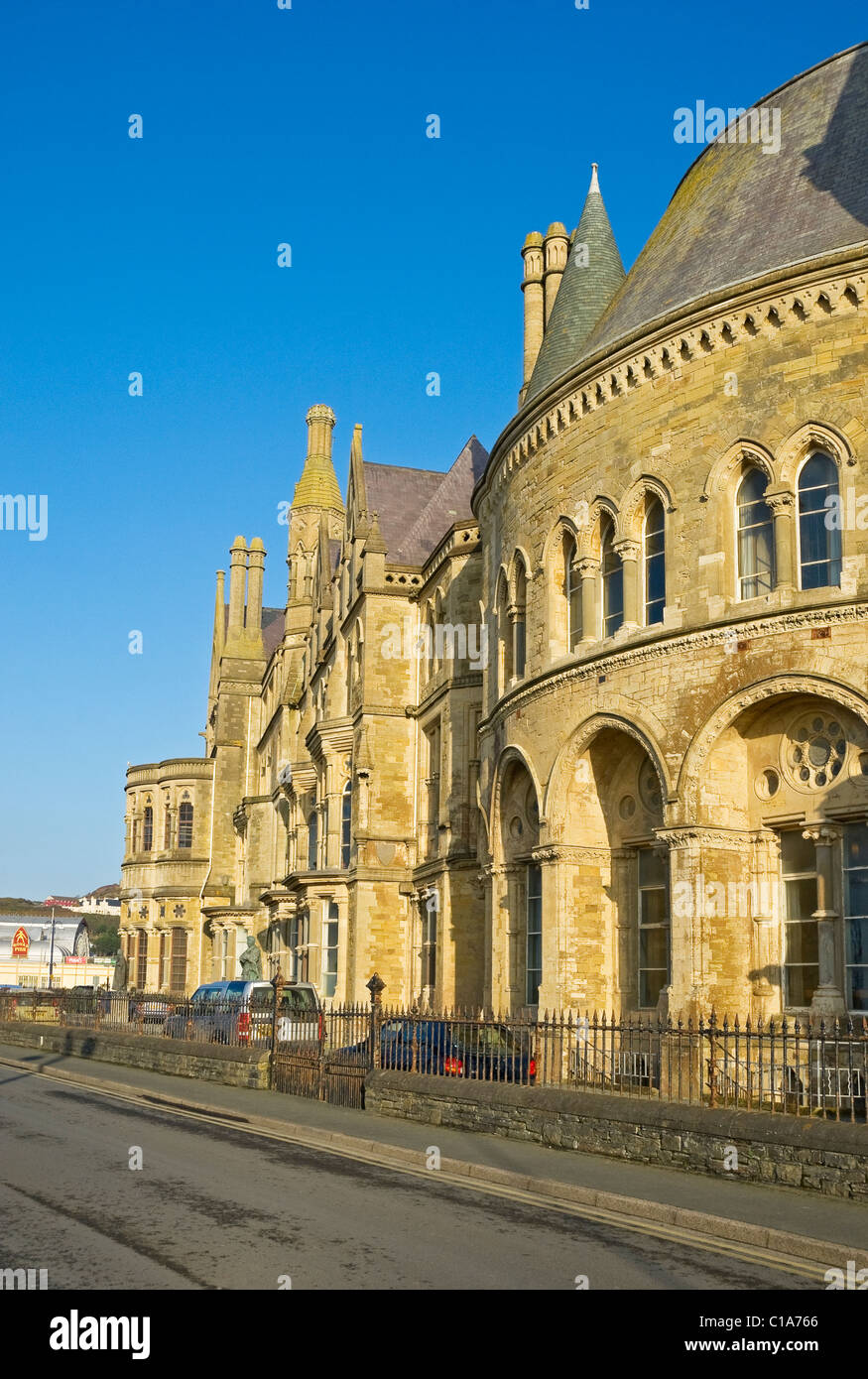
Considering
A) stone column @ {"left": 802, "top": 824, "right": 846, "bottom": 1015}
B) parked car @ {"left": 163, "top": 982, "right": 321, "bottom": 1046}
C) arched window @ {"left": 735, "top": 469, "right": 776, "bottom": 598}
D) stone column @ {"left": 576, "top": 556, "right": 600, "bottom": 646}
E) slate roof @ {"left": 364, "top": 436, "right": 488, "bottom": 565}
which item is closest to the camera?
stone column @ {"left": 802, "top": 824, "right": 846, "bottom": 1015}

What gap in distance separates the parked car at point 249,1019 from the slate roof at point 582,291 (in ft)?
39.0

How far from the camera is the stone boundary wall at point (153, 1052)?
2395cm

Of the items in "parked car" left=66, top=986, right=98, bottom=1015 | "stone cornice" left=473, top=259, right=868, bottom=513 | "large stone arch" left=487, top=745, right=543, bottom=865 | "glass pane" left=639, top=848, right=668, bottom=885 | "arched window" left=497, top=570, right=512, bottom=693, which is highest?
"stone cornice" left=473, top=259, right=868, bottom=513

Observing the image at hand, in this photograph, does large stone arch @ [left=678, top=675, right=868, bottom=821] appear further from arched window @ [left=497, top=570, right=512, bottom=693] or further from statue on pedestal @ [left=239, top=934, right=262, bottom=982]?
statue on pedestal @ [left=239, top=934, right=262, bottom=982]

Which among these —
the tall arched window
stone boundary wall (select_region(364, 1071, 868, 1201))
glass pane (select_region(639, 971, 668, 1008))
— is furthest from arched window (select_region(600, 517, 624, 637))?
the tall arched window

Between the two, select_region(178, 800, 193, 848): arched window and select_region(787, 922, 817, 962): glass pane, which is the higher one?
select_region(178, 800, 193, 848): arched window

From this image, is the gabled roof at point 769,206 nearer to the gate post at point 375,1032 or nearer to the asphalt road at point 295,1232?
the gate post at point 375,1032

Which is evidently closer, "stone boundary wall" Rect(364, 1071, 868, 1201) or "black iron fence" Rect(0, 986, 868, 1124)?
"stone boundary wall" Rect(364, 1071, 868, 1201)

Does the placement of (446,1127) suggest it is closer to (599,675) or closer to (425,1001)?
(599,675)

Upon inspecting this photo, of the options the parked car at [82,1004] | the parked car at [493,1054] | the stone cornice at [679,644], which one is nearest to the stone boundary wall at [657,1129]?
the parked car at [493,1054]

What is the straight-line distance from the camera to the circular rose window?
19109mm

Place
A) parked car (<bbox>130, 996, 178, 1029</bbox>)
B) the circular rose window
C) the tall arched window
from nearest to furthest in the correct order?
the circular rose window < parked car (<bbox>130, 996, 178, 1029</bbox>) < the tall arched window

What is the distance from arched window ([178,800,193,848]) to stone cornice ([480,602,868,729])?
47394mm

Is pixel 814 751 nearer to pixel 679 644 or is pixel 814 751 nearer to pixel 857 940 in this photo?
pixel 679 644
